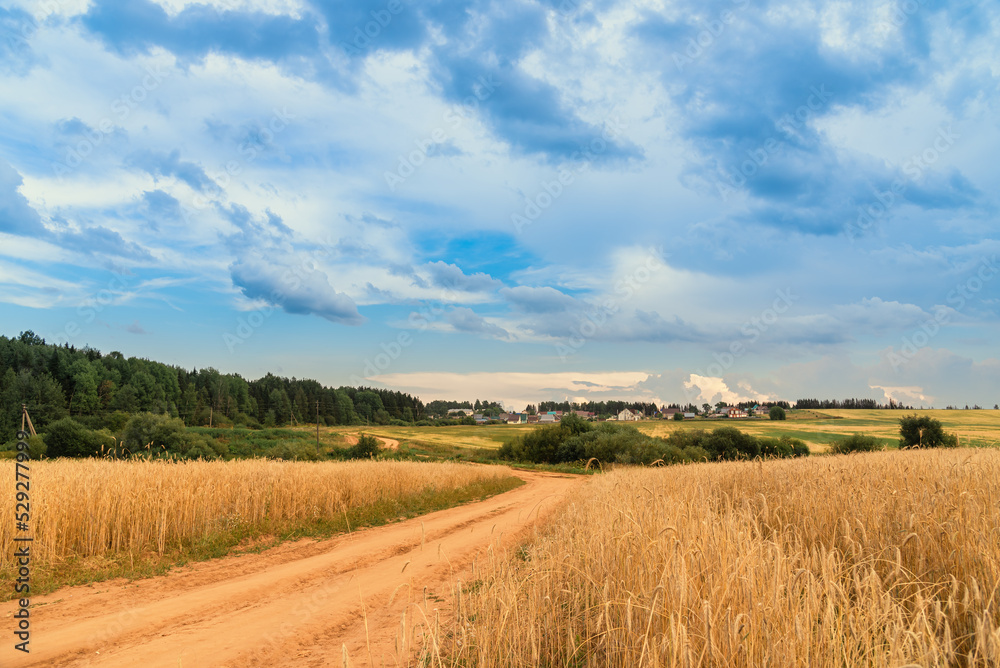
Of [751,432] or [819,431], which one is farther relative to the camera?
→ [819,431]

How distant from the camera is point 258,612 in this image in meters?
7.70

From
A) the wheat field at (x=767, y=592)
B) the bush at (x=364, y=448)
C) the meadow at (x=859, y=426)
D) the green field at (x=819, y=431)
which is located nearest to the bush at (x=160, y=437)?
the bush at (x=364, y=448)

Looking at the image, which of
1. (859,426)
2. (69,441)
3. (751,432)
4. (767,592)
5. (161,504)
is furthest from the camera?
(859,426)

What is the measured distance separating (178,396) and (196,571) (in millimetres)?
121417

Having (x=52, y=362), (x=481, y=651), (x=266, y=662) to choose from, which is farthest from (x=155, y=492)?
(x=52, y=362)

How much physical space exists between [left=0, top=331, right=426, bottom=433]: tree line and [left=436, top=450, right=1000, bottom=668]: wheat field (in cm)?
8618

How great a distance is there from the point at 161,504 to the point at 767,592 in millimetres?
13781

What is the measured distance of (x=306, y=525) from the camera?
51.6ft

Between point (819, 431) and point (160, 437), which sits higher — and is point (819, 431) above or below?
below

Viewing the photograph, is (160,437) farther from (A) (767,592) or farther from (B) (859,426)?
(B) (859,426)

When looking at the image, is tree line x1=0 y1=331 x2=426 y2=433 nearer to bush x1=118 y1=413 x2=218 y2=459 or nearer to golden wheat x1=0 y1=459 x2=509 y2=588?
bush x1=118 y1=413 x2=218 y2=459

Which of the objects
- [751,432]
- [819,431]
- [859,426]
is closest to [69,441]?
[751,432]

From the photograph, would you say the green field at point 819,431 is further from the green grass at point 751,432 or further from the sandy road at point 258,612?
the sandy road at point 258,612

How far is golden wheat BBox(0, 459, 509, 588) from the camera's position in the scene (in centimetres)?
1080
